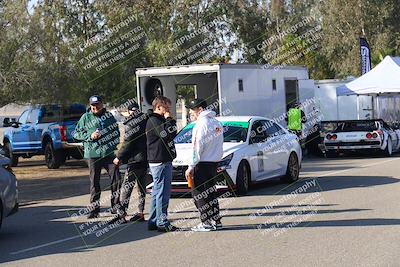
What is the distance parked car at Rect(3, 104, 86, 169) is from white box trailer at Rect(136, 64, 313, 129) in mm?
2286

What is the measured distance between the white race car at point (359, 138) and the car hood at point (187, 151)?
9.88 meters

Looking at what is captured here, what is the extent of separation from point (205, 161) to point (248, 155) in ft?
13.3

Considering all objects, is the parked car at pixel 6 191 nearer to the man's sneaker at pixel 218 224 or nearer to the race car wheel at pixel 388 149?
the man's sneaker at pixel 218 224

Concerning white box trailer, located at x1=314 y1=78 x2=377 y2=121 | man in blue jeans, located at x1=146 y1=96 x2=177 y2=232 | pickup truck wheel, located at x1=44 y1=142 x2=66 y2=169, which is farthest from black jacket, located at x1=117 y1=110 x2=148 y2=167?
white box trailer, located at x1=314 y1=78 x2=377 y2=121

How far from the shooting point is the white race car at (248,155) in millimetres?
12867

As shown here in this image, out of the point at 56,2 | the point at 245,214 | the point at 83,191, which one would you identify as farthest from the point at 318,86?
the point at 245,214

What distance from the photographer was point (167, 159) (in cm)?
957

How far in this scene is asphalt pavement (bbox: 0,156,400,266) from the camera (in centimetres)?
794

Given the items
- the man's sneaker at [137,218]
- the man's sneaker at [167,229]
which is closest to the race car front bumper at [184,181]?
the man's sneaker at [137,218]

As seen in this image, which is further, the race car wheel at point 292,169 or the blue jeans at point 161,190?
the race car wheel at point 292,169

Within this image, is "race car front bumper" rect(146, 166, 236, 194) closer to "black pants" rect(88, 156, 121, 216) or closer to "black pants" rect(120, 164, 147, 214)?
"black pants" rect(88, 156, 121, 216)

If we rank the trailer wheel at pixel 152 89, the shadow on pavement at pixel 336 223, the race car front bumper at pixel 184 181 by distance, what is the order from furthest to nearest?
1. the trailer wheel at pixel 152 89
2. the race car front bumper at pixel 184 181
3. the shadow on pavement at pixel 336 223

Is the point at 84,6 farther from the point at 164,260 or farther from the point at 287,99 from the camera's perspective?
the point at 164,260

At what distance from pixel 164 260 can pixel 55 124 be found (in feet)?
44.3
